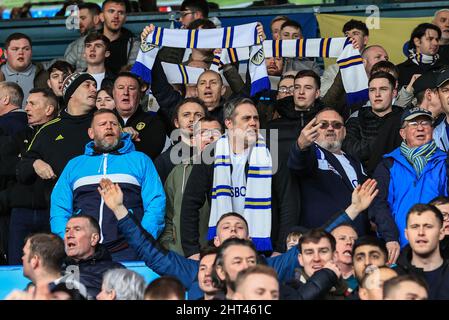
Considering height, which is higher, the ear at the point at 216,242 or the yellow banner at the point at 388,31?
the yellow banner at the point at 388,31

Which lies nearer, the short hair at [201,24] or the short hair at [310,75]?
the short hair at [310,75]

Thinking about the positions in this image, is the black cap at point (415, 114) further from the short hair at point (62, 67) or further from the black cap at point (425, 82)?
the short hair at point (62, 67)

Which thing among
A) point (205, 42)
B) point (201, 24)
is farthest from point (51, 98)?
point (201, 24)

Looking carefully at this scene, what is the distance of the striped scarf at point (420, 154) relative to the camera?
11289mm

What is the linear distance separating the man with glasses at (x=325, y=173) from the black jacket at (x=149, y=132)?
1605 mm

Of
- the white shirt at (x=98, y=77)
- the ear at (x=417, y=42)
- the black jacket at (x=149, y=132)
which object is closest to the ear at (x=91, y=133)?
the black jacket at (x=149, y=132)

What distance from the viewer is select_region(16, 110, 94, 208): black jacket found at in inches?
477

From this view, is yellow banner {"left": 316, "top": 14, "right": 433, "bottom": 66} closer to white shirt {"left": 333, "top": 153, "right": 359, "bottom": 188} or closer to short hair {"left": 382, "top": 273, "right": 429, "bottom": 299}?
white shirt {"left": 333, "top": 153, "right": 359, "bottom": 188}

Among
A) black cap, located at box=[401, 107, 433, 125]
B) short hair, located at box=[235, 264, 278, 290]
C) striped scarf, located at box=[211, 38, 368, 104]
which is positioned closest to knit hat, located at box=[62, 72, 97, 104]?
striped scarf, located at box=[211, 38, 368, 104]

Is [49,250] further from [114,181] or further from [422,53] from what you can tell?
[422,53]

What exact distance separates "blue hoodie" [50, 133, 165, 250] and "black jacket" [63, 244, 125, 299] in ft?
2.31

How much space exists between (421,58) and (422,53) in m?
0.05

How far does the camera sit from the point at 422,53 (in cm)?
1405
